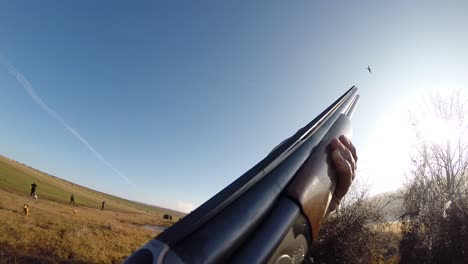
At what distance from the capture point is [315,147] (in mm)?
1646

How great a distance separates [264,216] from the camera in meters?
1.21

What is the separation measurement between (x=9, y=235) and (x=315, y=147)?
2173cm

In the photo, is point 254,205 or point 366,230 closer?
point 254,205

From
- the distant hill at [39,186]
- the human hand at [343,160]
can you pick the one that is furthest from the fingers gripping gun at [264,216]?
the distant hill at [39,186]

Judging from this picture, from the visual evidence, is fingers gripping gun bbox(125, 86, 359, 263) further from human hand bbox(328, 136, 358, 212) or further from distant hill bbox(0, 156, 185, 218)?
distant hill bbox(0, 156, 185, 218)

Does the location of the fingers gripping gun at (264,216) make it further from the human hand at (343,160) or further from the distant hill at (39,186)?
the distant hill at (39,186)

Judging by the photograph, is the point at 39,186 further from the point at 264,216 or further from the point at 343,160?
the point at 264,216

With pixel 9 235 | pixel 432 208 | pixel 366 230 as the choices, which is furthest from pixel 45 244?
pixel 432 208

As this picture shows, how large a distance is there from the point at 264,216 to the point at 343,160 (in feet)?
2.61

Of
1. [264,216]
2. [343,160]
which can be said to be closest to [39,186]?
[343,160]

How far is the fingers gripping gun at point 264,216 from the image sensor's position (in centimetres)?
90

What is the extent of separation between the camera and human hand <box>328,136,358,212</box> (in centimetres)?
177

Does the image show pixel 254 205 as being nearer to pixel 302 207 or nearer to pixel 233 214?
pixel 233 214

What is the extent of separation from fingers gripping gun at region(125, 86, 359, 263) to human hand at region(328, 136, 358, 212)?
6 centimetres
